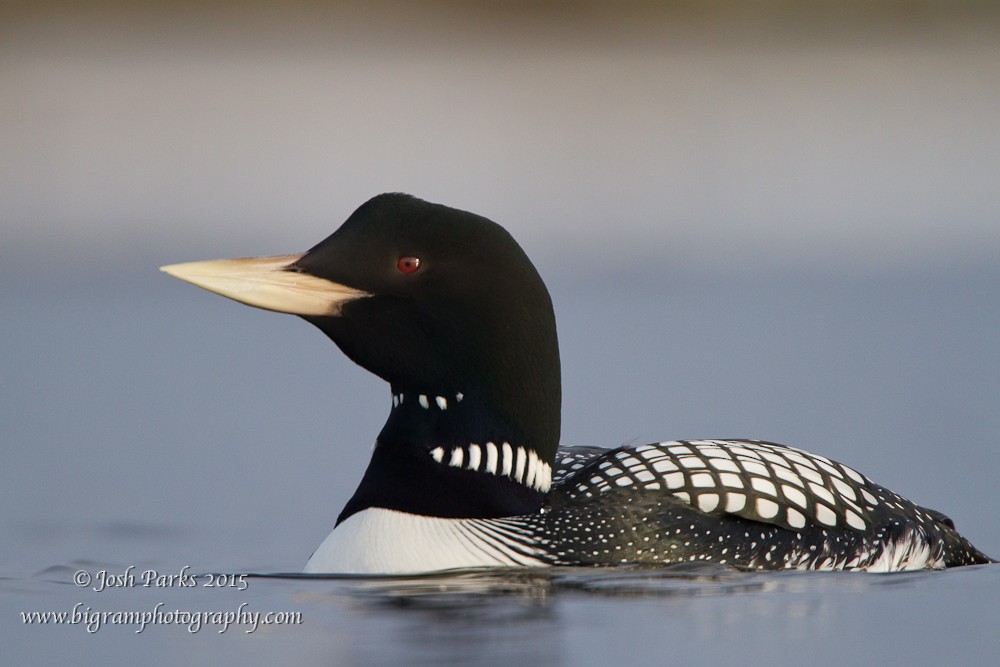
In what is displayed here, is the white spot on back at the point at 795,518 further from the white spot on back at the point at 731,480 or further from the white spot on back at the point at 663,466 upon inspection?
the white spot on back at the point at 663,466

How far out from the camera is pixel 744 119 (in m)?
17.2

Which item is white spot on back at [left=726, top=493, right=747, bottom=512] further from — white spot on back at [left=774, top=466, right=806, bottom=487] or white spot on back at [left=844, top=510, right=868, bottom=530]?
white spot on back at [left=844, top=510, right=868, bottom=530]

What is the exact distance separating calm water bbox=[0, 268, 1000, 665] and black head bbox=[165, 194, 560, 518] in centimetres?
24

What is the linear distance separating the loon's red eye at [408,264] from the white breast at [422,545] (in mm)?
498

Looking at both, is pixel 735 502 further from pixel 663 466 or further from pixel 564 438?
pixel 564 438

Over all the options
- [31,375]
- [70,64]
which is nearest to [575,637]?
[31,375]

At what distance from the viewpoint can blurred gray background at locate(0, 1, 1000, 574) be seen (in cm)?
566

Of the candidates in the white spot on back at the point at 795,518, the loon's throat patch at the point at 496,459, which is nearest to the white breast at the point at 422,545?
the loon's throat patch at the point at 496,459

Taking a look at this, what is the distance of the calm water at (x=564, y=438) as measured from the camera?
3320 millimetres

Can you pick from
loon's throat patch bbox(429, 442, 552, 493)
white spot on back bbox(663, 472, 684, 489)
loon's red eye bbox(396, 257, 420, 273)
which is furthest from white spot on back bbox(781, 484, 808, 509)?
loon's red eye bbox(396, 257, 420, 273)

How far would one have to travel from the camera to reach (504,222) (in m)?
11.6

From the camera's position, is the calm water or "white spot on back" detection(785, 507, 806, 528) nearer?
the calm water

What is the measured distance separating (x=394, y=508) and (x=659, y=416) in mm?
2790

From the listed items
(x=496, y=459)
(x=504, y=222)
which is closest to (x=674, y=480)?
(x=496, y=459)
